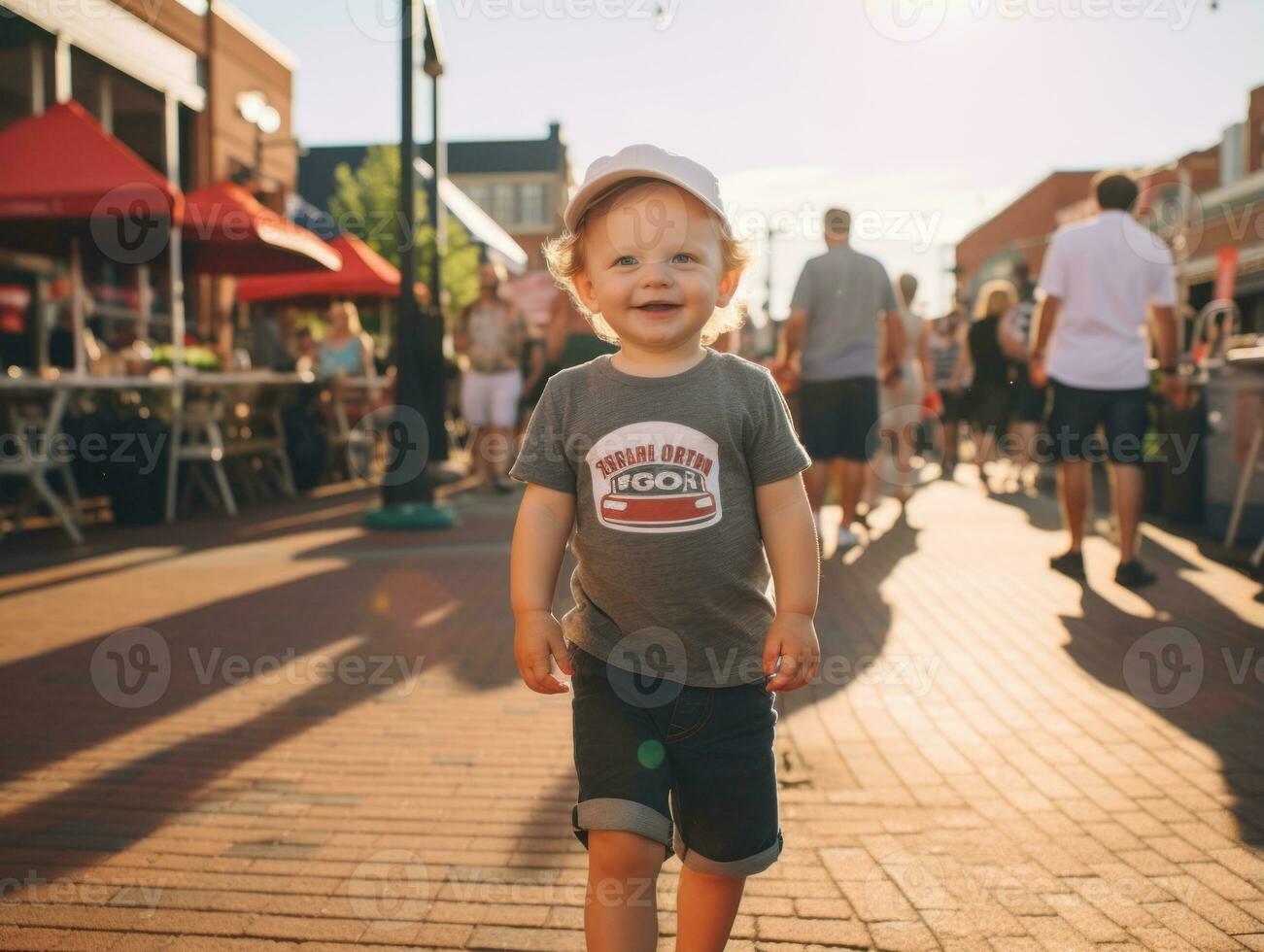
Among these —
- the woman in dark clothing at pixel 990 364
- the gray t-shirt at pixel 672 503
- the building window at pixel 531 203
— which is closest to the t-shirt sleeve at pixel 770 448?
the gray t-shirt at pixel 672 503

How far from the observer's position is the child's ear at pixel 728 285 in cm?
221

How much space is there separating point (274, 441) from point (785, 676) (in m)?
9.77

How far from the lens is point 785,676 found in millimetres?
1941

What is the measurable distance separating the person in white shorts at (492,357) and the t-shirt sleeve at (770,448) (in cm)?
850

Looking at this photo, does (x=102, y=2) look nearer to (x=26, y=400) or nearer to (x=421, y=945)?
(x=26, y=400)

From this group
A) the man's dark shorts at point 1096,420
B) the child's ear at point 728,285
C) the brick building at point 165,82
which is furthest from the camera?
the brick building at point 165,82

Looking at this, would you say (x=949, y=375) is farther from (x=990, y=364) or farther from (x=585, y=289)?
(x=585, y=289)

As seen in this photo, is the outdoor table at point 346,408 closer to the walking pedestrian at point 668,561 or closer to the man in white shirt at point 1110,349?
the man in white shirt at point 1110,349

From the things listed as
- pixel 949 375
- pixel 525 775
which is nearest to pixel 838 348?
pixel 525 775

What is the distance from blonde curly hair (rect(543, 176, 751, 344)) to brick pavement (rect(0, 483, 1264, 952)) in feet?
3.85

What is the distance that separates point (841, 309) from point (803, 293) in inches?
9.5

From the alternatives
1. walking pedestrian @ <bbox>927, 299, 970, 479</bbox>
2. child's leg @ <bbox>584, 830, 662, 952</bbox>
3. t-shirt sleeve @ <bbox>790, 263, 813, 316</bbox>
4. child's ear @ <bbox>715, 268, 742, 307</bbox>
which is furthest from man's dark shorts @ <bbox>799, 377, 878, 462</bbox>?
walking pedestrian @ <bbox>927, 299, 970, 479</bbox>

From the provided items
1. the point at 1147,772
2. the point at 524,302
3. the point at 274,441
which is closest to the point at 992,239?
the point at 524,302

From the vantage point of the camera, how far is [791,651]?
1.94 m
